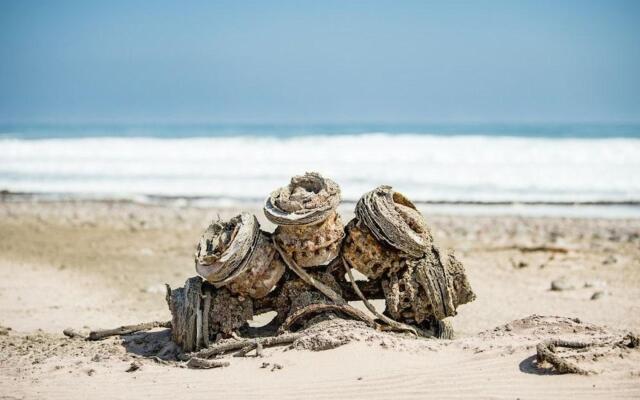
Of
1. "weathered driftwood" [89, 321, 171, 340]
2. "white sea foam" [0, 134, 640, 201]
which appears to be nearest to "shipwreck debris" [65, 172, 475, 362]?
"weathered driftwood" [89, 321, 171, 340]

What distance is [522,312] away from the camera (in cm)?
894

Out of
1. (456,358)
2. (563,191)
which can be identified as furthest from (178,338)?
(563,191)

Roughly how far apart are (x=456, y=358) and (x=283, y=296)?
1655 millimetres

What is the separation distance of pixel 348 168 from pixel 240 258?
21.0 metres

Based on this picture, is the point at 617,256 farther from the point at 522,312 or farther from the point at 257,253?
the point at 257,253

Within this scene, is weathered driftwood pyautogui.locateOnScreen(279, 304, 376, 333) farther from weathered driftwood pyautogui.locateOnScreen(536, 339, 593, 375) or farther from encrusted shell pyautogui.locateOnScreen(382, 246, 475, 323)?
weathered driftwood pyautogui.locateOnScreen(536, 339, 593, 375)

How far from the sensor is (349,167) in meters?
27.7

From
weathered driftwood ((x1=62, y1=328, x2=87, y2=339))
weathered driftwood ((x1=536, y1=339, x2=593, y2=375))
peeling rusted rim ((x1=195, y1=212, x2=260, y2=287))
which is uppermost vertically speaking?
peeling rusted rim ((x1=195, y1=212, x2=260, y2=287))

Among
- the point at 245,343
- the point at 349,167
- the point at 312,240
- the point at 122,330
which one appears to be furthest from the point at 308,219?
the point at 349,167

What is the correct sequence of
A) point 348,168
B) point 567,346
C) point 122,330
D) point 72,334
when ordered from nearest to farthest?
point 567,346
point 122,330
point 72,334
point 348,168

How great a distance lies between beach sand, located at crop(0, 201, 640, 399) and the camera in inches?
216

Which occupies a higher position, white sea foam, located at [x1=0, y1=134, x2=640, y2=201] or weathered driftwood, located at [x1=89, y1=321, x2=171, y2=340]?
white sea foam, located at [x1=0, y1=134, x2=640, y2=201]

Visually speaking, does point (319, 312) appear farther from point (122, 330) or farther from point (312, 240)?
point (122, 330)

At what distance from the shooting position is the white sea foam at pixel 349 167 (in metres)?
21.4
